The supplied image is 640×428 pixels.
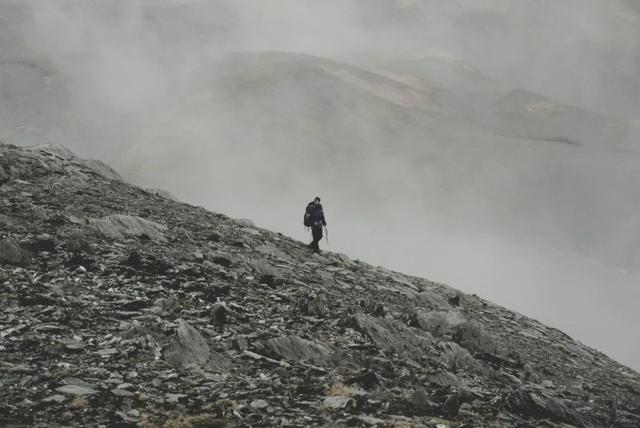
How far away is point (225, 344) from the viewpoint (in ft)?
37.9

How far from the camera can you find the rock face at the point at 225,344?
880 centimetres

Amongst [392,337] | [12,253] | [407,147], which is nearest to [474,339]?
[392,337]

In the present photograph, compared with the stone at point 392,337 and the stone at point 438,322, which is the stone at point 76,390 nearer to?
the stone at point 392,337

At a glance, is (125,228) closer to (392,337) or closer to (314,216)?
(314,216)

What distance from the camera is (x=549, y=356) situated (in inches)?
822

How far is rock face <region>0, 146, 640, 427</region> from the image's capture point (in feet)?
28.9

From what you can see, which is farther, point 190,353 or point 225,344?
point 225,344

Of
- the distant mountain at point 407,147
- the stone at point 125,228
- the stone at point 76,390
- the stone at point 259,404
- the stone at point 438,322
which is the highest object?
the distant mountain at point 407,147

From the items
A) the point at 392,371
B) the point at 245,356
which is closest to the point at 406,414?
the point at 392,371

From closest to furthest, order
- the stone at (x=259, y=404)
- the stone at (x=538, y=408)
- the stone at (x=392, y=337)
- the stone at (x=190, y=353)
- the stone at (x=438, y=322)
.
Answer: the stone at (x=259, y=404), the stone at (x=190, y=353), the stone at (x=538, y=408), the stone at (x=392, y=337), the stone at (x=438, y=322)

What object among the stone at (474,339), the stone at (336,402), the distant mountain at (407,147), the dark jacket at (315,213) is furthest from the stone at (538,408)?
the distant mountain at (407,147)

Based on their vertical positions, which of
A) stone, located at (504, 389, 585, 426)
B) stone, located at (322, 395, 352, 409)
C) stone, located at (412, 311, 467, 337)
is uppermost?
stone, located at (412, 311, 467, 337)

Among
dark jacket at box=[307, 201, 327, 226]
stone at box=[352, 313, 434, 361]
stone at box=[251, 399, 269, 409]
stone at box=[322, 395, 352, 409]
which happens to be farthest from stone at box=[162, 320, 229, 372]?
dark jacket at box=[307, 201, 327, 226]

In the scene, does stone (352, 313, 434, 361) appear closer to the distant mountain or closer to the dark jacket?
the dark jacket
